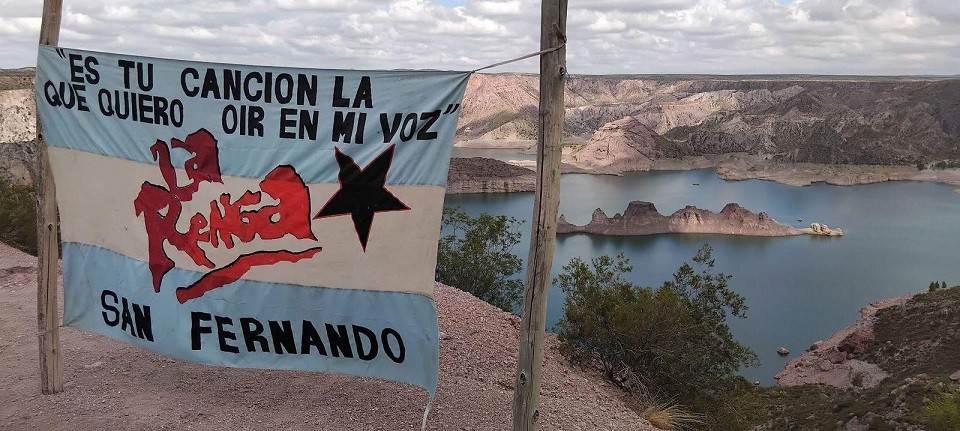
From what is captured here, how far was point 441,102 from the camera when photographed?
12.3 ft

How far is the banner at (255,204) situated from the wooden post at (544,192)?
47 centimetres

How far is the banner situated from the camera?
3.88m

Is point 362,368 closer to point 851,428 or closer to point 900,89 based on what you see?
point 851,428

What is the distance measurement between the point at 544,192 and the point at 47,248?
11.0 feet

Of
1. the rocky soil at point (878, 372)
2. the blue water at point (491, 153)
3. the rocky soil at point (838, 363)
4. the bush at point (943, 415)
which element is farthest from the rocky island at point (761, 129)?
the bush at point (943, 415)

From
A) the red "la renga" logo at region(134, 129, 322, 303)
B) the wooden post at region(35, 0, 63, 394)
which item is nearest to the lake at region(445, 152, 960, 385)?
the wooden post at region(35, 0, 63, 394)

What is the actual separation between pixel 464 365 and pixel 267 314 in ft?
7.89

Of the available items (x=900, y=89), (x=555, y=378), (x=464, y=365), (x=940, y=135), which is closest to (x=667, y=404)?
(x=555, y=378)

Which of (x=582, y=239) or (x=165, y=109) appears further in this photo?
(x=582, y=239)

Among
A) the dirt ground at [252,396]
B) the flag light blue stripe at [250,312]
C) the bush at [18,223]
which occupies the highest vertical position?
the flag light blue stripe at [250,312]

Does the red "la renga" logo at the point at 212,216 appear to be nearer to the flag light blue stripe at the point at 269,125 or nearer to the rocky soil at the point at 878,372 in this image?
the flag light blue stripe at the point at 269,125

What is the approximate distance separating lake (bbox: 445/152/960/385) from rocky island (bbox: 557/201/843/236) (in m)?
0.94

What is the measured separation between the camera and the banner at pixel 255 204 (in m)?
3.88

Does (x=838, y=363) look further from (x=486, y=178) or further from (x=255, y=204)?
(x=486, y=178)
